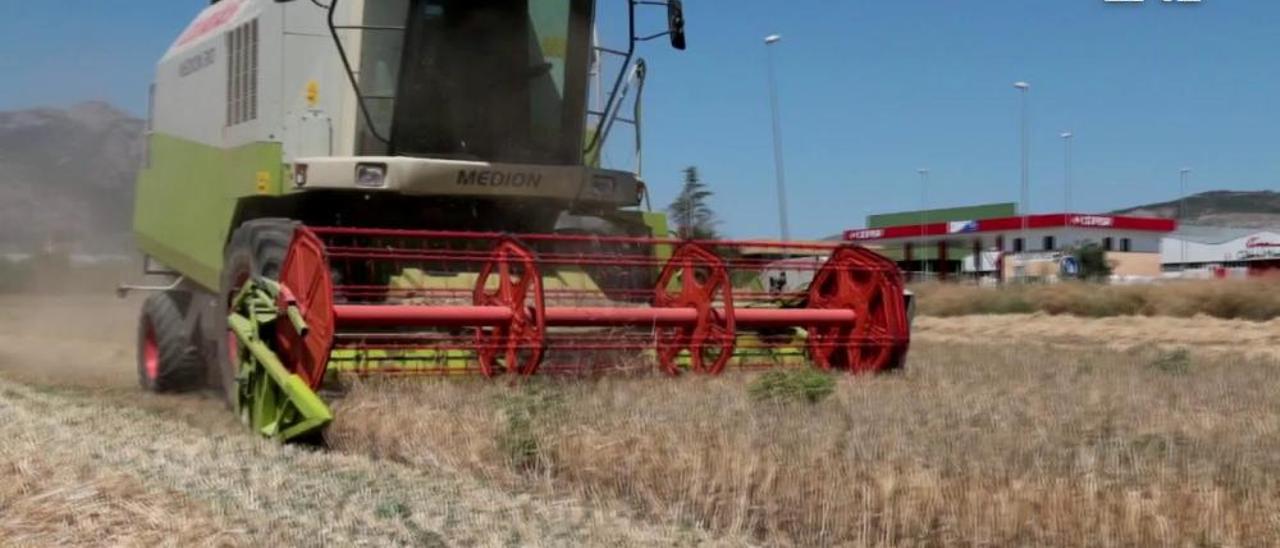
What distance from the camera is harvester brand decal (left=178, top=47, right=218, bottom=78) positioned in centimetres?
1093

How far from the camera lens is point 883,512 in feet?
14.7

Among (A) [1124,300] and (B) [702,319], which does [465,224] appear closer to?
(B) [702,319]

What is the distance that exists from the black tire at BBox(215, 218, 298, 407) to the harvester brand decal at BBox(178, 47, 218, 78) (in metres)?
2.33

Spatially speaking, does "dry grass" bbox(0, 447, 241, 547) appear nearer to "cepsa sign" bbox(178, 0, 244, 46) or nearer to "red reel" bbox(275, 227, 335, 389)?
"red reel" bbox(275, 227, 335, 389)

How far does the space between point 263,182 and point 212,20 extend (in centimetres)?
271

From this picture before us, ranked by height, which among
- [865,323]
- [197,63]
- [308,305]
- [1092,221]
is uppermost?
[1092,221]

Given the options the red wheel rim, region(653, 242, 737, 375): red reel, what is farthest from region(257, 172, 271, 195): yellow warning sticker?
region(653, 242, 737, 375): red reel

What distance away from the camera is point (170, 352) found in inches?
422

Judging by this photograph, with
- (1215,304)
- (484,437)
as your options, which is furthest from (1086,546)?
(1215,304)

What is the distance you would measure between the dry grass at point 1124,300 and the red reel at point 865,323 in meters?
17.4

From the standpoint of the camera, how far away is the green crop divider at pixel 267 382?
254 inches

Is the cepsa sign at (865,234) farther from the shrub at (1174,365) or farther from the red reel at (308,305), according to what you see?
the red reel at (308,305)

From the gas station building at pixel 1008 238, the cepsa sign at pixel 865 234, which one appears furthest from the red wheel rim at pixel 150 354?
the cepsa sign at pixel 865 234

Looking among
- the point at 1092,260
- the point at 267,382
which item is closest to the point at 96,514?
the point at 267,382
